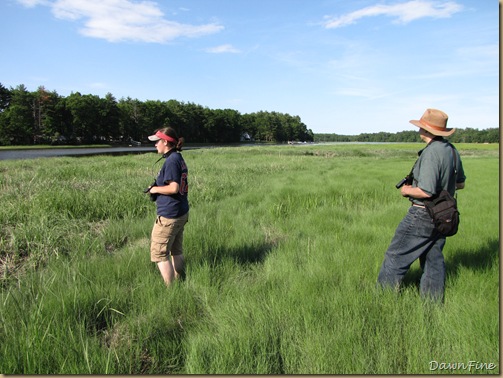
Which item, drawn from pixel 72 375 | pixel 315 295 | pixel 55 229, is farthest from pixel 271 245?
pixel 55 229

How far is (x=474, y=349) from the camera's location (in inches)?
86.4

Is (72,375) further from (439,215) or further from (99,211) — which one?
(99,211)

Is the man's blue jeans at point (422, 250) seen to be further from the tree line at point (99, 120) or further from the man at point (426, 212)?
the tree line at point (99, 120)

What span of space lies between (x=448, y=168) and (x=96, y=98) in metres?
88.2

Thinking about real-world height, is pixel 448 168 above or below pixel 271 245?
above

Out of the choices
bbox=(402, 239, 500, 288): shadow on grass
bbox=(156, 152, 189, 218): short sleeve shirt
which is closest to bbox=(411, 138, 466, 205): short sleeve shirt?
bbox=(402, 239, 500, 288): shadow on grass

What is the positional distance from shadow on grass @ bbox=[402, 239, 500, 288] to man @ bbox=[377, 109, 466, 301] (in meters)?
0.41

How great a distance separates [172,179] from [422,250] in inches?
106

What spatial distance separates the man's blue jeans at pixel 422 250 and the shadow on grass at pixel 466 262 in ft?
1.25

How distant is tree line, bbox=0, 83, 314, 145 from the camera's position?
196ft

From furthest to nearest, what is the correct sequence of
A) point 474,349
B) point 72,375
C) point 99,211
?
point 99,211 → point 474,349 → point 72,375

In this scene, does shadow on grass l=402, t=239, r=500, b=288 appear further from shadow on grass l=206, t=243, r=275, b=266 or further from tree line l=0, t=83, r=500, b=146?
tree line l=0, t=83, r=500, b=146

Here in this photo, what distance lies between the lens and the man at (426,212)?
8.63ft

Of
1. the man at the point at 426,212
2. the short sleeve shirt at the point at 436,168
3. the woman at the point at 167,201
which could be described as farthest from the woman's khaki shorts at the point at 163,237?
the short sleeve shirt at the point at 436,168
